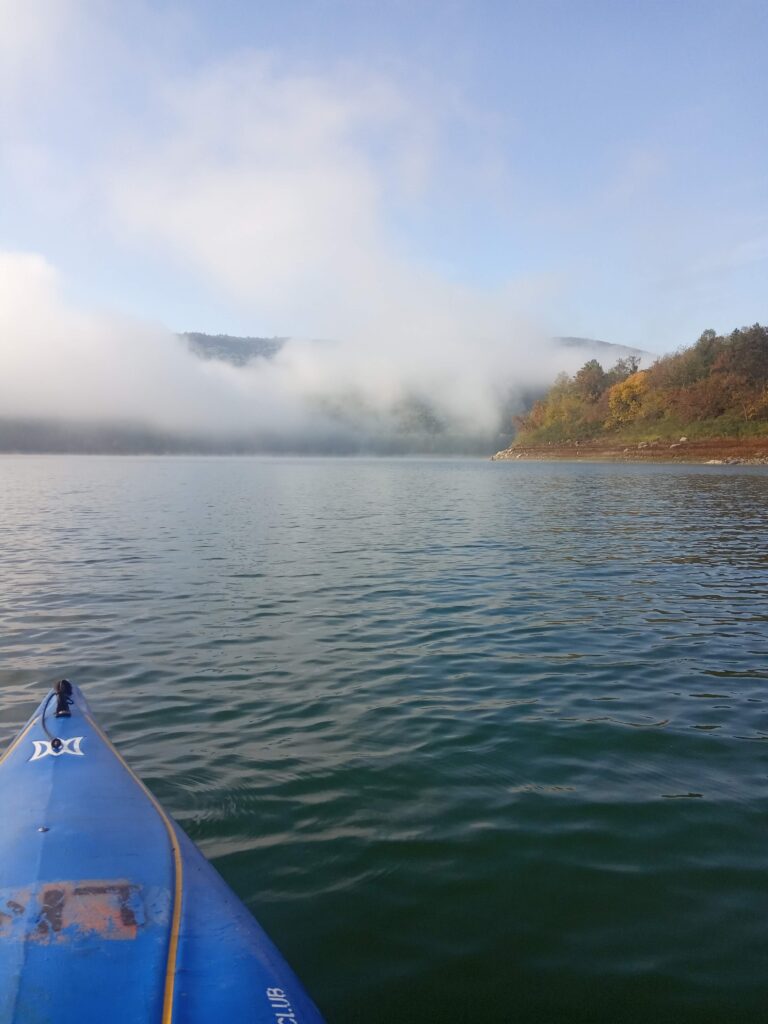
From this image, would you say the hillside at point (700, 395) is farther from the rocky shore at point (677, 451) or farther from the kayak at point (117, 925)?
the kayak at point (117, 925)

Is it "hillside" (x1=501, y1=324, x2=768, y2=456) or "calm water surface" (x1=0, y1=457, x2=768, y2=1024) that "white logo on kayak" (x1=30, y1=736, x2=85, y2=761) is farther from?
"hillside" (x1=501, y1=324, x2=768, y2=456)

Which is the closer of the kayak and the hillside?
the kayak

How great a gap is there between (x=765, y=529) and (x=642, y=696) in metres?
24.0

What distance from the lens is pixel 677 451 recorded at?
13775 cm

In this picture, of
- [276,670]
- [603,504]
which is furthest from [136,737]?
[603,504]

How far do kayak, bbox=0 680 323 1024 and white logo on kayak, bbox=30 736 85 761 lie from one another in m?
0.45

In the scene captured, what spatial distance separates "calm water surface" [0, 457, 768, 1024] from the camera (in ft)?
16.6

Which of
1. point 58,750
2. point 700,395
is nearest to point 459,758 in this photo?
point 58,750

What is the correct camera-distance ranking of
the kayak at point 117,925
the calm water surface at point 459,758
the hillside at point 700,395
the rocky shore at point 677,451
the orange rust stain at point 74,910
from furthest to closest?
the hillside at point 700,395
the rocky shore at point 677,451
the calm water surface at point 459,758
the orange rust stain at point 74,910
the kayak at point 117,925

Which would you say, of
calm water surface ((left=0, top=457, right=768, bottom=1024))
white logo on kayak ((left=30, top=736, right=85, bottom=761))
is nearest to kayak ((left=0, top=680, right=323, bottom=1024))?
white logo on kayak ((left=30, top=736, right=85, bottom=761))

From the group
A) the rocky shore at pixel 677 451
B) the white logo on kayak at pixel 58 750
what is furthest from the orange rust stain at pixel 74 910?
the rocky shore at pixel 677 451

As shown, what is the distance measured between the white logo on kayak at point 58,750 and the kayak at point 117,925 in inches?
17.7

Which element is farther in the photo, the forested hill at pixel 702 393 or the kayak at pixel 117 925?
the forested hill at pixel 702 393

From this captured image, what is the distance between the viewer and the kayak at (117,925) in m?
3.53
